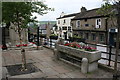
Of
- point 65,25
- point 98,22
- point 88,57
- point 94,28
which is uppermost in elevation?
point 65,25

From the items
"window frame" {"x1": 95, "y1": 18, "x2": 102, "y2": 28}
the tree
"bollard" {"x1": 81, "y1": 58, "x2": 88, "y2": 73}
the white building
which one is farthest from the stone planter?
the white building

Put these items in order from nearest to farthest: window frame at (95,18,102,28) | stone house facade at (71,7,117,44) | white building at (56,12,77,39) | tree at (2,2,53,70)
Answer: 1. tree at (2,2,53,70)
2. stone house facade at (71,7,117,44)
3. window frame at (95,18,102,28)
4. white building at (56,12,77,39)

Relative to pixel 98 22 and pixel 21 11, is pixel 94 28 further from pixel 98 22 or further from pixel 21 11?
pixel 21 11

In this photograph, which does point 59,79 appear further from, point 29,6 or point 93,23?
point 93,23

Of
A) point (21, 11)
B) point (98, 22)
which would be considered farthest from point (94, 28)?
point (21, 11)

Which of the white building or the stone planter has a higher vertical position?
the white building

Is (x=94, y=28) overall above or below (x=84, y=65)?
above

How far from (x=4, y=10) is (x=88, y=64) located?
15.8 ft

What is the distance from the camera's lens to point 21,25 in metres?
6.57

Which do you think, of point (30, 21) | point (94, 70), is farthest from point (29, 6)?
point (94, 70)

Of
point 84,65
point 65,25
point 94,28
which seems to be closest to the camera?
point 84,65

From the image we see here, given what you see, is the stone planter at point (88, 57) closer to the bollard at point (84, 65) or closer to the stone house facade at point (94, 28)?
the bollard at point (84, 65)

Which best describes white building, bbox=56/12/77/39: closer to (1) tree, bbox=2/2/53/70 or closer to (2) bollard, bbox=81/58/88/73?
(1) tree, bbox=2/2/53/70

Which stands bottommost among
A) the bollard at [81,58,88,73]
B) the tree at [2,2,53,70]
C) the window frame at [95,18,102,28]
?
the bollard at [81,58,88,73]
